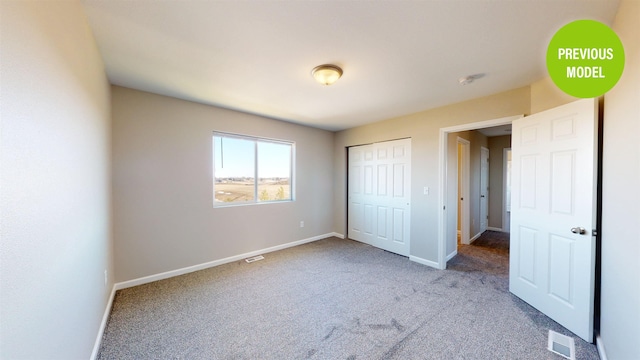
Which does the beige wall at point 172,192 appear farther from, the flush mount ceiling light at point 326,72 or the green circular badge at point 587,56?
the green circular badge at point 587,56

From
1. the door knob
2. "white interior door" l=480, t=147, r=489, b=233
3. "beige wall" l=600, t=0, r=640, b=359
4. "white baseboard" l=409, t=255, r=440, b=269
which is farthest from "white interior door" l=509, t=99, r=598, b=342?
"white interior door" l=480, t=147, r=489, b=233

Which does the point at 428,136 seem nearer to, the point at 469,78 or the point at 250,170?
the point at 469,78

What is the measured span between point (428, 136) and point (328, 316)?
273cm

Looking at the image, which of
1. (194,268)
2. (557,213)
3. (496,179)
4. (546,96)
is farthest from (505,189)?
(194,268)

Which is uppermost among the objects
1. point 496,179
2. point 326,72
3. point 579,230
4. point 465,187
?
point 326,72

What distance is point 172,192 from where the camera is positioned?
2924 mm

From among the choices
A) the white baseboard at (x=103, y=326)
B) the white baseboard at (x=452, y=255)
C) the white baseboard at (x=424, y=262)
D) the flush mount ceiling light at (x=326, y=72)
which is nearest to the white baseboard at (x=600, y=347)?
the white baseboard at (x=424, y=262)

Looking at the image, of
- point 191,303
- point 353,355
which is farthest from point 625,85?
point 191,303

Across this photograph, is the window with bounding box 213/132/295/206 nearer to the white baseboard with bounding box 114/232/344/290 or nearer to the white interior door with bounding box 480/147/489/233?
the white baseboard with bounding box 114/232/344/290

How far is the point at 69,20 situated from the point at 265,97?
1.76 m

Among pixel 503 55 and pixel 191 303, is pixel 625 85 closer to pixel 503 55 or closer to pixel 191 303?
pixel 503 55

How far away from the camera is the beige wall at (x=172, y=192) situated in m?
2.61

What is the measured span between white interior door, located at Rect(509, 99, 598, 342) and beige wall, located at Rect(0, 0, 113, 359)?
3291mm

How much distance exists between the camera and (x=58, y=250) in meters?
1.09
